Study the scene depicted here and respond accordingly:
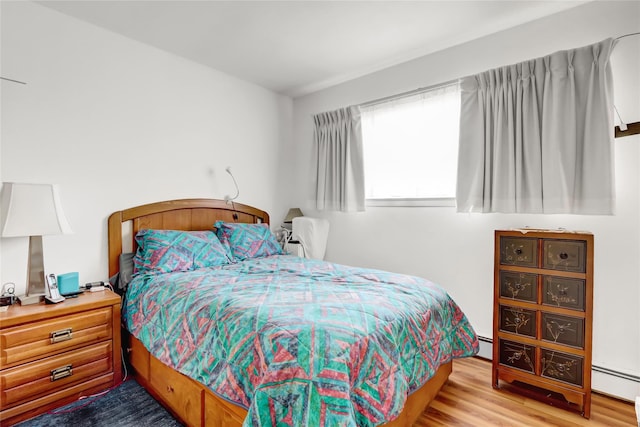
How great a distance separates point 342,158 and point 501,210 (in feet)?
5.28

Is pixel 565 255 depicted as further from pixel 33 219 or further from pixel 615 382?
pixel 33 219

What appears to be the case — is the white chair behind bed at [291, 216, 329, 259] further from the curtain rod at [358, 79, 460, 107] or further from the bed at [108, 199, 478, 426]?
the curtain rod at [358, 79, 460, 107]

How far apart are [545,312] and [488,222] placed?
2.54 ft

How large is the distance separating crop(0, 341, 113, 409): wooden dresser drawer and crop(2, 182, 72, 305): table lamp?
1.26ft

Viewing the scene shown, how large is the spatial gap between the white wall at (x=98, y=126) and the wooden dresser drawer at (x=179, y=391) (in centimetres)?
104

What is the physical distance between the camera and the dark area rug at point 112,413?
69.5 inches

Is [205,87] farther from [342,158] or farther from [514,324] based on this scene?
[514,324]

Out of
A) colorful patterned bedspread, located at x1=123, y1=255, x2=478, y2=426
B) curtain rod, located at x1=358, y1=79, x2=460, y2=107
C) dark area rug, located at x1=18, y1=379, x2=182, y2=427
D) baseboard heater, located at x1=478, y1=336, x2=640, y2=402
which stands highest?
curtain rod, located at x1=358, y1=79, x2=460, y2=107

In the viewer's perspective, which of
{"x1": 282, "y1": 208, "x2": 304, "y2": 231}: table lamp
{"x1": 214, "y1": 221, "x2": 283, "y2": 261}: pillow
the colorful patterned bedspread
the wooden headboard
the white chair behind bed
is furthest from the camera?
{"x1": 282, "y1": 208, "x2": 304, "y2": 231}: table lamp

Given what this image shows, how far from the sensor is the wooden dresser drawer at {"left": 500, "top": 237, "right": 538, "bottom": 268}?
2.01 metres

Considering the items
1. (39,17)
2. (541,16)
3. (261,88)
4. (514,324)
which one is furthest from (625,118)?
(39,17)

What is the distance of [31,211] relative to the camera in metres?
1.93

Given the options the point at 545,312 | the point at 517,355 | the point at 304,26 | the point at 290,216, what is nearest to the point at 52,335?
the point at 290,216

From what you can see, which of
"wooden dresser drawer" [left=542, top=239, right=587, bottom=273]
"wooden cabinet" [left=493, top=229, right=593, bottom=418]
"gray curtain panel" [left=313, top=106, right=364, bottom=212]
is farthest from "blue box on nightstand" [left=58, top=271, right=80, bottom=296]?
"wooden dresser drawer" [left=542, top=239, right=587, bottom=273]
